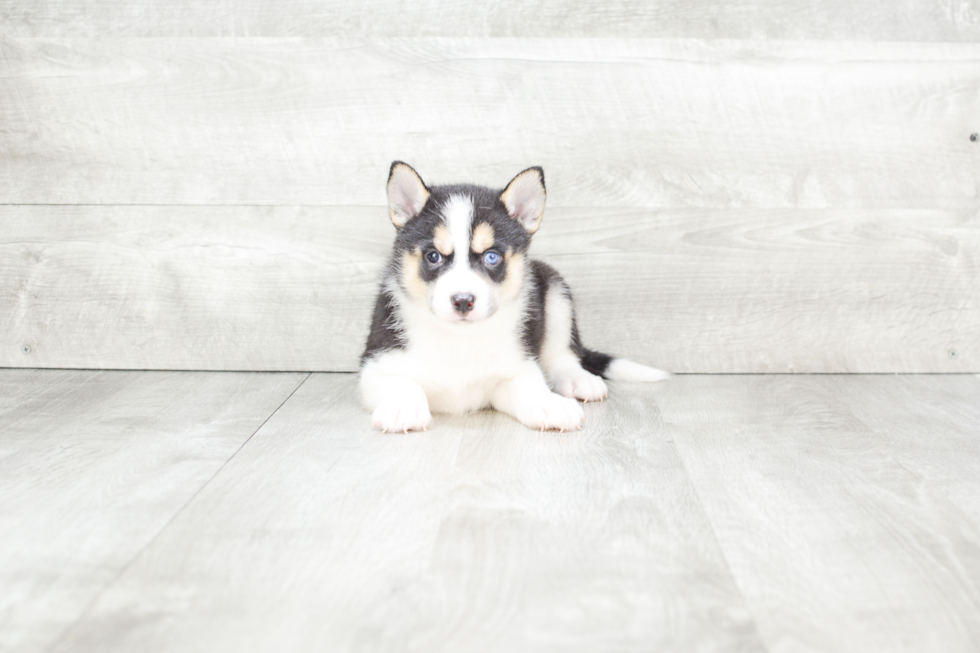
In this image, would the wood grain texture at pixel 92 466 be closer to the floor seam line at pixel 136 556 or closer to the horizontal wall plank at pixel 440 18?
the floor seam line at pixel 136 556

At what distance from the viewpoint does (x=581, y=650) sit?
46.3 inches

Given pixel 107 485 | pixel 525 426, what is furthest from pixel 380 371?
pixel 107 485

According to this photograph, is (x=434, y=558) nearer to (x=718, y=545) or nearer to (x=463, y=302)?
(x=718, y=545)

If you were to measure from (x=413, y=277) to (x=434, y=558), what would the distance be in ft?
3.19

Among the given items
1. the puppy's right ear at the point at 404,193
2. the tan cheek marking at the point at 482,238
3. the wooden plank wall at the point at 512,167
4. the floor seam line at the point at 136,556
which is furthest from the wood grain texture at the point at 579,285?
the floor seam line at the point at 136,556

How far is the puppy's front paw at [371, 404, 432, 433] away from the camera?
85.0 inches

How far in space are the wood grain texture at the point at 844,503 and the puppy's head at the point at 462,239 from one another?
63cm

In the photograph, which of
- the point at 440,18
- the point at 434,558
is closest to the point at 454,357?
the point at 434,558

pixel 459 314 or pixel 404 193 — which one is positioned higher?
pixel 404 193

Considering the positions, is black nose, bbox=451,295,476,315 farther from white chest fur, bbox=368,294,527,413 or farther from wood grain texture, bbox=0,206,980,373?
wood grain texture, bbox=0,206,980,373

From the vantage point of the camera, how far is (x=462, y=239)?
2.16m

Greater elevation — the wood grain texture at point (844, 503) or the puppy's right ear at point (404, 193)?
the puppy's right ear at point (404, 193)

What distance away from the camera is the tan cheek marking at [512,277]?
2.26 m

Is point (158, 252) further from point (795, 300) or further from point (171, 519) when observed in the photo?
point (795, 300)
